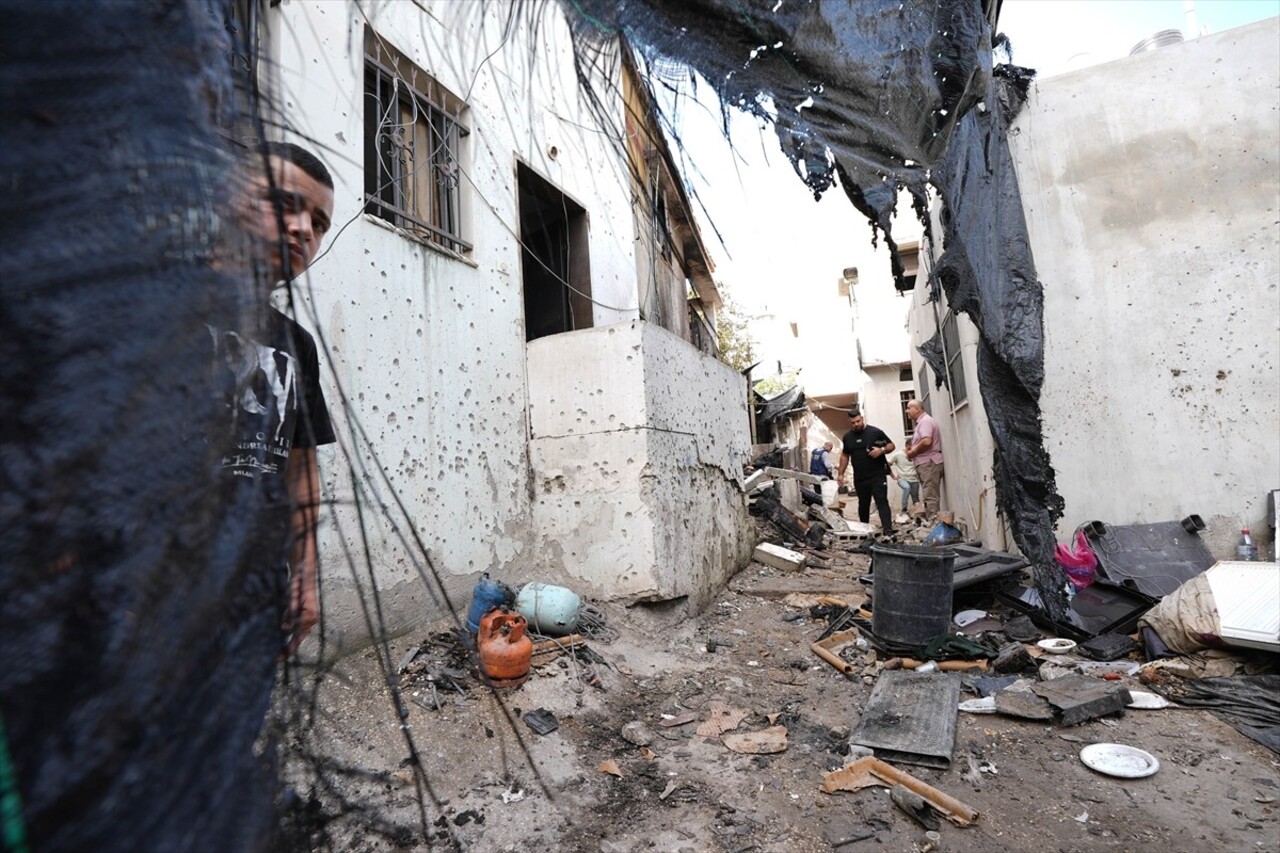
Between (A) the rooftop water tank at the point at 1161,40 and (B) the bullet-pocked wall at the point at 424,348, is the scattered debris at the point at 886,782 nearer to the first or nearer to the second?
(B) the bullet-pocked wall at the point at 424,348

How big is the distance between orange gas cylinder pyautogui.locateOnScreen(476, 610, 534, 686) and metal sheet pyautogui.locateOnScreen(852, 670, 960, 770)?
1717mm

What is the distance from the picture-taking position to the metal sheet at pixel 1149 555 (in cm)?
445

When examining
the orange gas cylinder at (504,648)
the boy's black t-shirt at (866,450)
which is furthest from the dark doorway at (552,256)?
the boy's black t-shirt at (866,450)

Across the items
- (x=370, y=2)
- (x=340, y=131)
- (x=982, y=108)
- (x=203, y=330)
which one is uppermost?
(x=340, y=131)

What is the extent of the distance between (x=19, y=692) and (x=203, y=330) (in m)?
0.42

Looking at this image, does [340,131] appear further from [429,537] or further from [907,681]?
[907,681]

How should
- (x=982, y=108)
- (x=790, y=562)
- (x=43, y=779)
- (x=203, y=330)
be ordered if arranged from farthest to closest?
(x=790, y=562)
(x=982, y=108)
(x=203, y=330)
(x=43, y=779)

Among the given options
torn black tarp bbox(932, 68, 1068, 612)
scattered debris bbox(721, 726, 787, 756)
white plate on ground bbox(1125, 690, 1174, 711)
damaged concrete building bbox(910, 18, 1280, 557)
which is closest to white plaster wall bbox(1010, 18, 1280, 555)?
damaged concrete building bbox(910, 18, 1280, 557)

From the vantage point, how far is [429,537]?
12.7 feet

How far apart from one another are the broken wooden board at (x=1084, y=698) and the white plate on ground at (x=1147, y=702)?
0.03 metres

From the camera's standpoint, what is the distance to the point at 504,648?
10.6ft

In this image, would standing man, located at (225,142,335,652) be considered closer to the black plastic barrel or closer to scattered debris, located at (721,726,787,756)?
scattered debris, located at (721,726,787,756)

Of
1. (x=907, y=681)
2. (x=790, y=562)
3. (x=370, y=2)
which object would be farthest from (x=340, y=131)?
(x=790, y=562)

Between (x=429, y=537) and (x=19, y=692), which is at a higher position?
(x=19, y=692)
